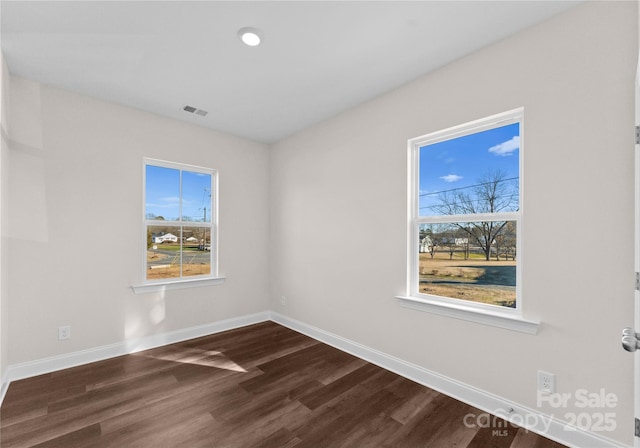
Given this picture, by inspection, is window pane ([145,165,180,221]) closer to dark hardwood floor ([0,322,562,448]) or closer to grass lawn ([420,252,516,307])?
dark hardwood floor ([0,322,562,448])

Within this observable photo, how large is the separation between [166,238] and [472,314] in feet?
11.0

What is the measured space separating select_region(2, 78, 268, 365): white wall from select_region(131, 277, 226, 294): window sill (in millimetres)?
64

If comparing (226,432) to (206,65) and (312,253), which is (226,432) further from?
(206,65)

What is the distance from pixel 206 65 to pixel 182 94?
0.64m

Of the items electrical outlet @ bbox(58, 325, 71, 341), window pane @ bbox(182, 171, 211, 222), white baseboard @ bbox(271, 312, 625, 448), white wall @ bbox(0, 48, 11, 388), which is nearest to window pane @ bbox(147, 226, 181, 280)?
window pane @ bbox(182, 171, 211, 222)

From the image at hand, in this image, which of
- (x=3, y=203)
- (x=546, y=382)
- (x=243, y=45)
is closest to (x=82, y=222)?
(x=3, y=203)

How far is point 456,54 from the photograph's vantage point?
2.31 m

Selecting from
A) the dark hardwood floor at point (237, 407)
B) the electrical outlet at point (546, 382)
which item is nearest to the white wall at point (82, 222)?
the dark hardwood floor at point (237, 407)

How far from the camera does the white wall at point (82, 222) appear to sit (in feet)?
8.57

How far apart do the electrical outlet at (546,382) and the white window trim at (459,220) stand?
0.27 meters

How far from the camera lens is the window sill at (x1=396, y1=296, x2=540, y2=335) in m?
1.98

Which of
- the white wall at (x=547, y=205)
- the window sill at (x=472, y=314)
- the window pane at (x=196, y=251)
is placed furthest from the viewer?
the window pane at (x=196, y=251)

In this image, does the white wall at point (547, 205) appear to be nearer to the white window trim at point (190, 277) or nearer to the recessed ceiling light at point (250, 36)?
the recessed ceiling light at point (250, 36)

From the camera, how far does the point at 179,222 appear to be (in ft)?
12.0
